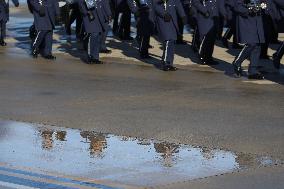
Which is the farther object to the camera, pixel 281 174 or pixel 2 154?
pixel 2 154

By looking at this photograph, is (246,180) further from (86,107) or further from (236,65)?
(236,65)

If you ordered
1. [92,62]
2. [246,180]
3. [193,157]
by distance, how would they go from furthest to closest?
[92,62], [193,157], [246,180]

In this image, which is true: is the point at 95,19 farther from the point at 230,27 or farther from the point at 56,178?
the point at 56,178

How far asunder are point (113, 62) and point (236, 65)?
314 cm

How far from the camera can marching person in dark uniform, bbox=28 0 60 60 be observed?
1798cm

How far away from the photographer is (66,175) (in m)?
8.02

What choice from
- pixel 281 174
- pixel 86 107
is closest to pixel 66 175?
pixel 281 174

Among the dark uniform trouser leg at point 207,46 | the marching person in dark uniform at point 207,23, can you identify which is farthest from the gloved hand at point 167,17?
the dark uniform trouser leg at point 207,46

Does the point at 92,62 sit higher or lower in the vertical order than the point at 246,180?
lower

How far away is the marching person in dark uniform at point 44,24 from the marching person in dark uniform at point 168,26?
2.54 m

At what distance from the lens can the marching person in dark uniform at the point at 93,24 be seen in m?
17.2

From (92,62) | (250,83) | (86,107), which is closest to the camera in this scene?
(86,107)

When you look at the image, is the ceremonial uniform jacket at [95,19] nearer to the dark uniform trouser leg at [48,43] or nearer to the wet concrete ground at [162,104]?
the wet concrete ground at [162,104]

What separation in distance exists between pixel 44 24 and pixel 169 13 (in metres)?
2.80
